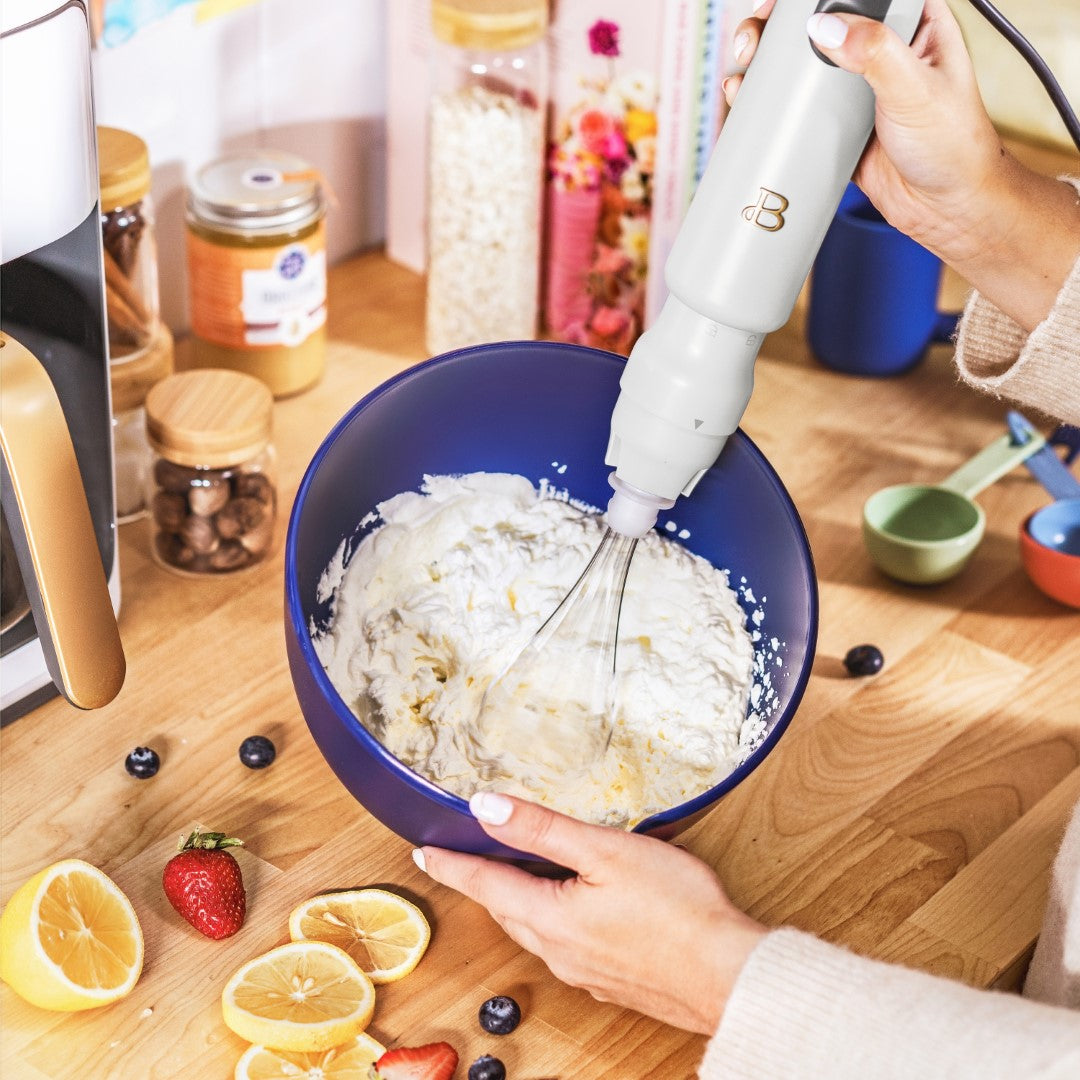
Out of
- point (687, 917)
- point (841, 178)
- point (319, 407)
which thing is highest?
point (841, 178)

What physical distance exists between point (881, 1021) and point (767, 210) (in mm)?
372

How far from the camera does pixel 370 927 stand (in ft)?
2.55

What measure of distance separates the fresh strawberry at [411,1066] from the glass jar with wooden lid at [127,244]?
0.54 meters

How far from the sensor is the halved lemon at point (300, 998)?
70cm

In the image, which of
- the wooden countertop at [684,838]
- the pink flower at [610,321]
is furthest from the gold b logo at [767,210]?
the pink flower at [610,321]

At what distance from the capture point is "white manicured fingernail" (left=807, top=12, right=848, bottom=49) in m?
0.65

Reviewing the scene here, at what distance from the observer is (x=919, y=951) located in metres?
0.80

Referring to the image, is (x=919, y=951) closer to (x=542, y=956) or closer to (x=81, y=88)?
(x=542, y=956)

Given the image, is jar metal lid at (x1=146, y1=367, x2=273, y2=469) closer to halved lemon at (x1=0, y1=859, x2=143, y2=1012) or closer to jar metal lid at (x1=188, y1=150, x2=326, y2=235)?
jar metal lid at (x1=188, y1=150, x2=326, y2=235)

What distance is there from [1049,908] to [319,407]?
0.71 metres

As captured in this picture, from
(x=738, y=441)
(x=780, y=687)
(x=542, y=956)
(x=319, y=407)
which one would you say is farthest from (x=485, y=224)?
(x=542, y=956)

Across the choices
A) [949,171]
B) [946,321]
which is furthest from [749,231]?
[946,321]

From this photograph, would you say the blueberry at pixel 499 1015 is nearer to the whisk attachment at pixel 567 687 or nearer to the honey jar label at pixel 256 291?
the whisk attachment at pixel 567 687

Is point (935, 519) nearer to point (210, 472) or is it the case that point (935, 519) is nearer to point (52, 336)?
point (210, 472)
